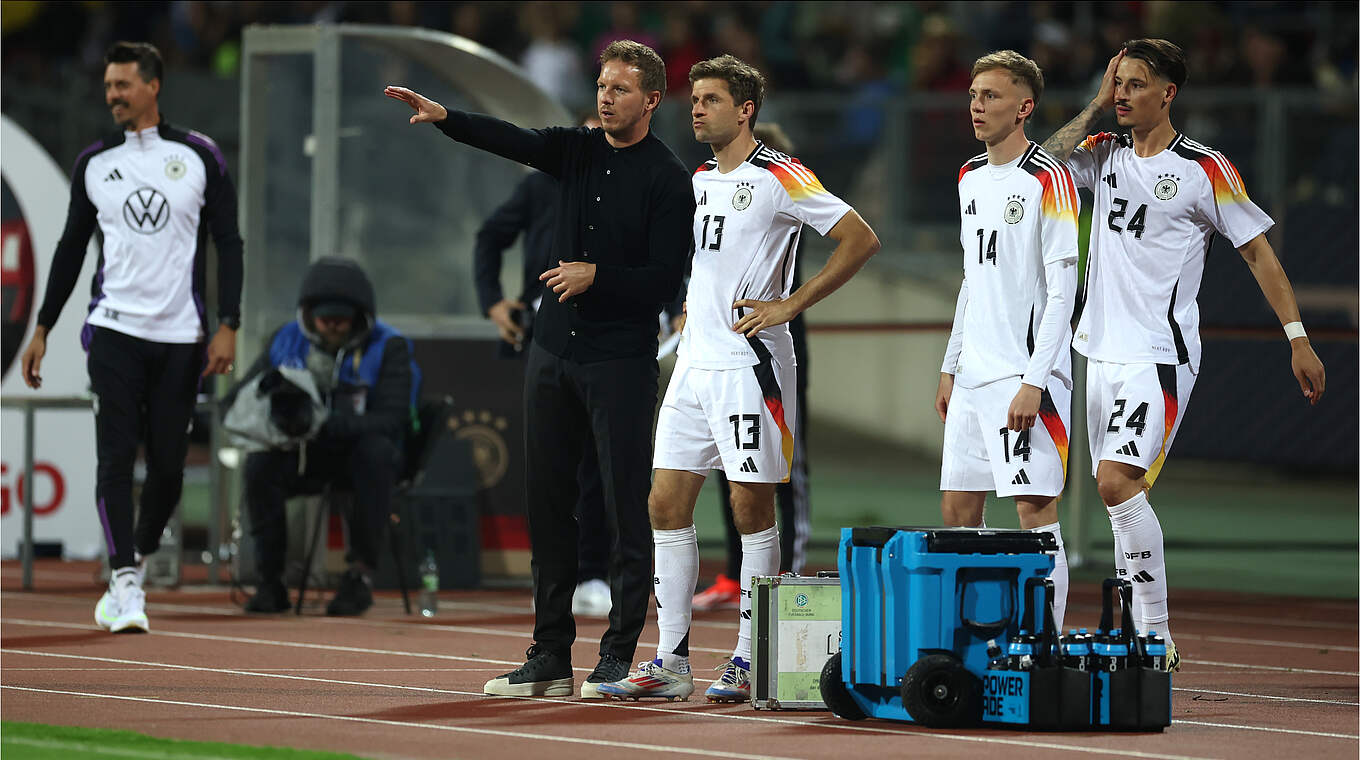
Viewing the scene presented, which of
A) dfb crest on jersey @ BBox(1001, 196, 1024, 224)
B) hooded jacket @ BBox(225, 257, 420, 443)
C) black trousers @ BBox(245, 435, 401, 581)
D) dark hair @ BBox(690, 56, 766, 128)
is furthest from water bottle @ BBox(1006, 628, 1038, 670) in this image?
hooded jacket @ BBox(225, 257, 420, 443)

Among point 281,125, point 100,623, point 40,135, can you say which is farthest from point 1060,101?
point 100,623

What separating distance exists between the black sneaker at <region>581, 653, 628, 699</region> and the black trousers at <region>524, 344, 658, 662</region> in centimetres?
3

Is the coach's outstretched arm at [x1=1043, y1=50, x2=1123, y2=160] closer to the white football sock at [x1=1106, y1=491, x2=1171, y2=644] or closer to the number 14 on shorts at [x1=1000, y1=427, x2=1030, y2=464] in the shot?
the number 14 on shorts at [x1=1000, y1=427, x2=1030, y2=464]

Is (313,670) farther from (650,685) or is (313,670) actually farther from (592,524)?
(592,524)

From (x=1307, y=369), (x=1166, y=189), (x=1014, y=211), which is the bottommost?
(x=1307, y=369)

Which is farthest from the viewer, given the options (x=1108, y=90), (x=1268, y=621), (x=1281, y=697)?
(x=1268, y=621)

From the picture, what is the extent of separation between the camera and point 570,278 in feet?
22.8

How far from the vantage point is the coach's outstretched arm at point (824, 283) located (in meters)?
7.19

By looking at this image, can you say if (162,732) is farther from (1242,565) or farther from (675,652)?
(1242,565)

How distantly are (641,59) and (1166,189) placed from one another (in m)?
2.08

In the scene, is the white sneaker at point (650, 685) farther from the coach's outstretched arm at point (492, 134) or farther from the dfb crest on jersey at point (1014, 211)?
the dfb crest on jersey at point (1014, 211)

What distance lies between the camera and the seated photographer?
10461 mm

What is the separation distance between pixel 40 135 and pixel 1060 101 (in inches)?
339

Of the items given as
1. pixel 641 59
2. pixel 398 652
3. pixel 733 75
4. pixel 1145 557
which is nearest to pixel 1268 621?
pixel 1145 557
